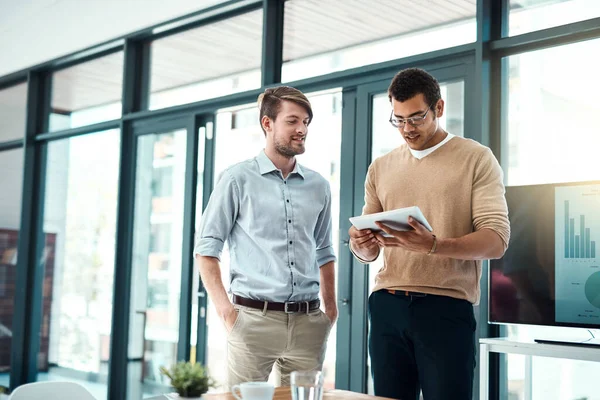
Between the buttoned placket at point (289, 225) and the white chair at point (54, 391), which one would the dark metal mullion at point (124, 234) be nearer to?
the buttoned placket at point (289, 225)

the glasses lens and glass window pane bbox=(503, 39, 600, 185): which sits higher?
glass window pane bbox=(503, 39, 600, 185)

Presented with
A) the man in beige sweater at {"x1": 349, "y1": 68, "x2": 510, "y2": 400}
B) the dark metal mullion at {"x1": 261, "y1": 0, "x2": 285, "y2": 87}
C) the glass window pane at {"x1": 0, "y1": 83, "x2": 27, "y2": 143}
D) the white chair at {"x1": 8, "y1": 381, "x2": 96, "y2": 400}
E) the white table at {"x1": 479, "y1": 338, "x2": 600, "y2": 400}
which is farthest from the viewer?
the glass window pane at {"x1": 0, "y1": 83, "x2": 27, "y2": 143}

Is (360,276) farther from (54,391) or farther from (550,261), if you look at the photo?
(54,391)

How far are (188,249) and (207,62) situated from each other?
A: 1.25m

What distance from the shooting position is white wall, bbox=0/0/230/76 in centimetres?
489

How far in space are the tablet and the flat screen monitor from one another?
35.7 inches

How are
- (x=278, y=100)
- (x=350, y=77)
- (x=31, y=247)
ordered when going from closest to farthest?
(x=278, y=100) → (x=350, y=77) → (x=31, y=247)

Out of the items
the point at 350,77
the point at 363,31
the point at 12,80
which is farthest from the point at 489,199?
the point at 12,80

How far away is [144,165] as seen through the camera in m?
5.15

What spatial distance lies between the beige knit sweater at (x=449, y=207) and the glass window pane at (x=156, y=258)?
2.74 m

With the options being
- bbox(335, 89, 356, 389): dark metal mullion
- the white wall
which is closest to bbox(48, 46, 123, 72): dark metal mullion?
the white wall

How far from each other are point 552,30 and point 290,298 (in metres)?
1.64

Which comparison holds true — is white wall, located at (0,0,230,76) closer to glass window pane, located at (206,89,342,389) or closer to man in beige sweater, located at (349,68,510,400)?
glass window pane, located at (206,89,342,389)

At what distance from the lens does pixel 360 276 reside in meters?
3.70
